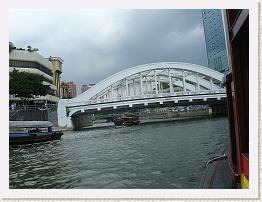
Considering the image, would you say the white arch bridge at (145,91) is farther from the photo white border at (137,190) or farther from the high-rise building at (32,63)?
the photo white border at (137,190)

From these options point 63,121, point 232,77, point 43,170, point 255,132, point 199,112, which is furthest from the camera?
point 199,112

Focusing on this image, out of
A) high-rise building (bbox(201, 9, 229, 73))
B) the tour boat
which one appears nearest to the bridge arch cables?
the tour boat

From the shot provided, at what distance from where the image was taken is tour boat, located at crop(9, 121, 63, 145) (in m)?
13.8

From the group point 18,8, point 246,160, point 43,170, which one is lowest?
point 43,170

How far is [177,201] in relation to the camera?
11.0 feet

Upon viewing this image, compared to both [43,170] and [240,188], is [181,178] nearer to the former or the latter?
[240,188]

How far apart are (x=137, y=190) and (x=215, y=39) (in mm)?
2997

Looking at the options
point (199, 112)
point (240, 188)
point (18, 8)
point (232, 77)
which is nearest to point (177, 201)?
point (240, 188)

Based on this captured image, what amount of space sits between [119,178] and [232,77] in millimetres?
3381

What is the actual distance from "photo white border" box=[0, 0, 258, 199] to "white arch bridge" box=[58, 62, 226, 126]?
15831 mm

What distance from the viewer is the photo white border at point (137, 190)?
3.30m

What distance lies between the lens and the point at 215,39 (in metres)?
5.24

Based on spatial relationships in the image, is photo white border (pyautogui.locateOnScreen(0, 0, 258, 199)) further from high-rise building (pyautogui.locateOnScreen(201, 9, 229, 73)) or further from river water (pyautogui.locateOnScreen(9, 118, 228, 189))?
high-rise building (pyautogui.locateOnScreen(201, 9, 229, 73))

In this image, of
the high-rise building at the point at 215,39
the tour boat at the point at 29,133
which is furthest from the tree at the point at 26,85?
the high-rise building at the point at 215,39
